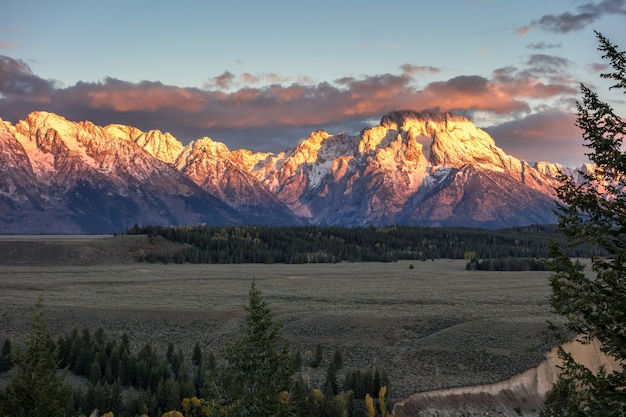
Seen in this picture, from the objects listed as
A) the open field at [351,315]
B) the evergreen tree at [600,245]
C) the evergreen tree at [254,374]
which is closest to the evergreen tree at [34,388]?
the evergreen tree at [254,374]

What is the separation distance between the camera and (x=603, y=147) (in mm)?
16625

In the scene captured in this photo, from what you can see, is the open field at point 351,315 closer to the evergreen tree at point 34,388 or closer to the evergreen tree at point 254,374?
the evergreen tree at point 254,374

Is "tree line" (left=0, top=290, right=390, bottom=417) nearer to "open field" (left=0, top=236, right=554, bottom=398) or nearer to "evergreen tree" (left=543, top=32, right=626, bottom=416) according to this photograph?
"open field" (left=0, top=236, right=554, bottom=398)

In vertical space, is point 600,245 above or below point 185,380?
above

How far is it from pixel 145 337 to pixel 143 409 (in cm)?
2170

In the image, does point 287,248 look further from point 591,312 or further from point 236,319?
point 591,312

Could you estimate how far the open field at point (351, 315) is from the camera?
161ft

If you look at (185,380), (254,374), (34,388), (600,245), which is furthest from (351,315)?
(600,245)

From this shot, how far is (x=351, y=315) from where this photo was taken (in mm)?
63281

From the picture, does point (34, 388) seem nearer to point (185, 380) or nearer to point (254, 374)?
point (254, 374)

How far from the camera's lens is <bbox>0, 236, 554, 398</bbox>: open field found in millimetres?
49031

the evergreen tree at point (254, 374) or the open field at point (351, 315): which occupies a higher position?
the evergreen tree at point (254, 374)

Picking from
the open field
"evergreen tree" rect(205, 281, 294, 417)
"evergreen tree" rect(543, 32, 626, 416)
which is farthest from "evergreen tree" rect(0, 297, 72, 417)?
the open field

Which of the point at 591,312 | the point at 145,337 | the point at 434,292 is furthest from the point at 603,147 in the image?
the point at 434,292
